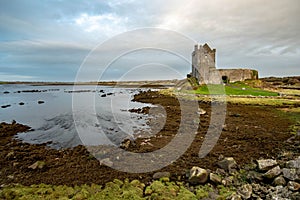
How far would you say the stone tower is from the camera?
4431cm

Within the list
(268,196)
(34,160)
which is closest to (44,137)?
(34,160)

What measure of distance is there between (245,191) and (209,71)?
133 feet

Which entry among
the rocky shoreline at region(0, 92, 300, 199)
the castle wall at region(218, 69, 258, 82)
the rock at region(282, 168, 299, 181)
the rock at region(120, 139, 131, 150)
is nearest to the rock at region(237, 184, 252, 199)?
the rocky shoreline at region(0, 92, 300, 199)

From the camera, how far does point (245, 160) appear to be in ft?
27.6

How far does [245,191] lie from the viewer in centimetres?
584

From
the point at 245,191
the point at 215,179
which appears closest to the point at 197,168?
the point at 215,179

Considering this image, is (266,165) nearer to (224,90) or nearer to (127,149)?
(127,149)

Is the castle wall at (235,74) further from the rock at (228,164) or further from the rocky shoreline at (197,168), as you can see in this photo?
the rock at (228,164)

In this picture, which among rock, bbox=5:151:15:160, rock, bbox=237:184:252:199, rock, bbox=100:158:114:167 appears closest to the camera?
rock, bbox=237:184:252:199

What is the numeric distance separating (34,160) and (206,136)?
8854 millimetres

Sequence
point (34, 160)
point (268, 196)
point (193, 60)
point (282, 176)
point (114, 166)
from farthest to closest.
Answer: point (193, 60) < point (34, 160) < point (114, 166) < point (282, 176) < point (268, 196)

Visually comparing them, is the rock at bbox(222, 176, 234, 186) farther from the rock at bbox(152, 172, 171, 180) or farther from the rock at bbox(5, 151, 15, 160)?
the rock at bbox(5, 151, 15, 160)

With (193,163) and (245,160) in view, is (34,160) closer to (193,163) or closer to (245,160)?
(193,163)

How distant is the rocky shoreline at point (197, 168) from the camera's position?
19.9 feet
